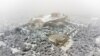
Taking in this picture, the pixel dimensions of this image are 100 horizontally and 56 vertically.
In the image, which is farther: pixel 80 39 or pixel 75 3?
pixel 75 3

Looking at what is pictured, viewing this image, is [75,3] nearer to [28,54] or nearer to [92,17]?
[92,17]

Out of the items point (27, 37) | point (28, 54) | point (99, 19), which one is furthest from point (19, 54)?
point (99, 19)

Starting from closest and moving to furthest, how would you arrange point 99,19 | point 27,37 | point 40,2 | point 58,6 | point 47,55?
point 47,55, point 27,37, point 99,19, point 58,6, point 40,2

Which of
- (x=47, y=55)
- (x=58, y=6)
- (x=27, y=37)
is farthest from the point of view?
(x=58, y=6)

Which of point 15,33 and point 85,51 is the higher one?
point 15,33

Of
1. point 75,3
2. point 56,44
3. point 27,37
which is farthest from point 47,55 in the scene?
point 75,3

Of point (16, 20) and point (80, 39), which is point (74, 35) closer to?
point (80, 39)
